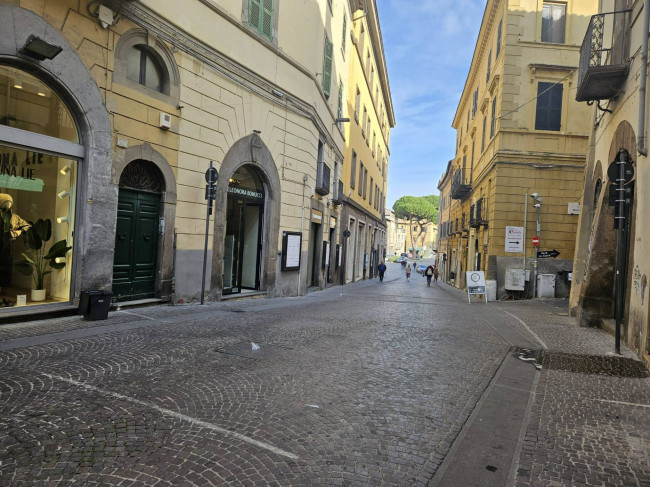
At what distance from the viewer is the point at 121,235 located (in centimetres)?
860

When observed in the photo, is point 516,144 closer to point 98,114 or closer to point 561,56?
point 561,56

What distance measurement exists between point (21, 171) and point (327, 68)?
12650 millimetres

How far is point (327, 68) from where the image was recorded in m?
17.2

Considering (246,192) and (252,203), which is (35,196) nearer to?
(246,192)

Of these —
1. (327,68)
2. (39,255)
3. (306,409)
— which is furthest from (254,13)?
(306,409)

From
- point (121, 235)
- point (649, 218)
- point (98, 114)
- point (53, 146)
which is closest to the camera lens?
point (649, 218)

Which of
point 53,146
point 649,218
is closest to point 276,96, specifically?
point 53,146

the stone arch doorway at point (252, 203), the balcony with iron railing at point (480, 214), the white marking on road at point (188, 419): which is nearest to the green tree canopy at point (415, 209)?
the balcony with iron railing at point (480, 214)

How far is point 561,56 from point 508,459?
63.3 feet

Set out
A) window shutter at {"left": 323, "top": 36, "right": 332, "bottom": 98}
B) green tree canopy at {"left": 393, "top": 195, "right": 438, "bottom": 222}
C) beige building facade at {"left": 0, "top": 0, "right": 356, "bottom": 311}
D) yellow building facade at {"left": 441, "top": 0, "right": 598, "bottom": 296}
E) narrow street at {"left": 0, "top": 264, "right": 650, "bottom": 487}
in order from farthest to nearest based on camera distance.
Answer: green tree canopy at {"left": 393, "top": 195, "right": 438, "bottom": 222} → yellow building facade at {"left": 441, "top": 0, "right": 598, "bottom": 296} → window shutter at {"left": 323, "top": 36, "right": 332, "bottom": 98} → beige building facade at {"left": 0, "top": 0, "right": 356, "bottom": 311} → narrow street at {"left": 0, "top": 264, "right": 650, "bottom": 487}

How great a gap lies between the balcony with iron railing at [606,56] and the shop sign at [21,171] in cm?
1011

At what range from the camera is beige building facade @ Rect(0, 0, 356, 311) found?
7.05 metres

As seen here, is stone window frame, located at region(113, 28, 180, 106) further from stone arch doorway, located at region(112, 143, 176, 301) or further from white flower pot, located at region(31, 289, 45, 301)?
white flower pot, located at region(31, 289, 45, 301)

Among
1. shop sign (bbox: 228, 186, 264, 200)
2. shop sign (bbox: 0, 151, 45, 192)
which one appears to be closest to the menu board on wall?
shop sign (bbox: 228, 186, 264, 200)
